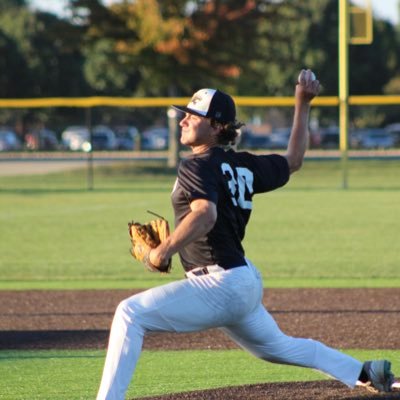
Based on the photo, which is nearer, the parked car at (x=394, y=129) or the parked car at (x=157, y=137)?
the parked car at (x=157, y=137)

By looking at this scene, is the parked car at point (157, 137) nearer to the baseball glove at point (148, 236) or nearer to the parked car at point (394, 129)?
the parked car at point (394, 129)

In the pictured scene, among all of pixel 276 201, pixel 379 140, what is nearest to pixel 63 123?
pixel 276 201

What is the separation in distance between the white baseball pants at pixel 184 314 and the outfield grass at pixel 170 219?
6.90 meters

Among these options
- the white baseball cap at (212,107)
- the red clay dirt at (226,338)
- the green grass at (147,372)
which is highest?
the white baseball cap at (212,107)

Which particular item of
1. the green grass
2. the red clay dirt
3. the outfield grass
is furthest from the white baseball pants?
the outfield grass

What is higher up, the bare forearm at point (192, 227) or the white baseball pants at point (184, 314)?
the bare forearm at point (192, 227)

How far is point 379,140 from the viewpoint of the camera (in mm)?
53406

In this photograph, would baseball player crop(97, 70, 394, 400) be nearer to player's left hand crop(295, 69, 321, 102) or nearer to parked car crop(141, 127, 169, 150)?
player's left hand crop(295, 69, 321, 102)

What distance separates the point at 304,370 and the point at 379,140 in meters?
46.6

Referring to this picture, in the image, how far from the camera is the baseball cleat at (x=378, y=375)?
5.94 metres

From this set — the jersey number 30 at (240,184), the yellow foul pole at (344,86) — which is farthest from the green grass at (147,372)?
the yellow foul pole at (344,86)

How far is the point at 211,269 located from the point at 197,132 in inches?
28.2

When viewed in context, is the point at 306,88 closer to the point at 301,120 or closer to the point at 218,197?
the point at 301,120

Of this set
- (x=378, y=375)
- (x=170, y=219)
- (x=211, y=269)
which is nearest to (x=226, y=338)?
(x=378, y=375)
